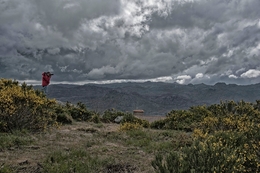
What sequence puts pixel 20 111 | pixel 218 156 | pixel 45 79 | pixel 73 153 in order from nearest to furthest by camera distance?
pixel 218 156, pixel 73 153, pixel 20 111, pixel 45 79

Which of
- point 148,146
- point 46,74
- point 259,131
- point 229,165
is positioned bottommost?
point 148,146

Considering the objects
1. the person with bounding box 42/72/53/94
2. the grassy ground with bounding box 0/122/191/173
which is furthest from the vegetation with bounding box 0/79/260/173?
the person with bounding box 42/72/53/94

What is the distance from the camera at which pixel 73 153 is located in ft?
25.5

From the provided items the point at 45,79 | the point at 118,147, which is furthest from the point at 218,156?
the point at 45,79

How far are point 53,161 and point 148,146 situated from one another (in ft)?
12.9

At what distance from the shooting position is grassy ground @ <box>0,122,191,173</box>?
21.9 feet

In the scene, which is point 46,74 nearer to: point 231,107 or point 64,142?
point 64,142

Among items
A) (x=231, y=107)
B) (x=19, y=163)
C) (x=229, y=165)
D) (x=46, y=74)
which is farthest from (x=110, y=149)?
(x=46, y=74)

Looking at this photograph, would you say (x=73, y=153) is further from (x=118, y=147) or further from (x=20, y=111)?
(x=20, y=111)

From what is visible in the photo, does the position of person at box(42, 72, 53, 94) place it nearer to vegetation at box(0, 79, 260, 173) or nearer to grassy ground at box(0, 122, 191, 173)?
vegetation at box(0, 79, 260, 173)

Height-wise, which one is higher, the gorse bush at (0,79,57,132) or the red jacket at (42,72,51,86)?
the red jacket at (42,72,51,86)

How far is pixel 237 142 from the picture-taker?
7.32 metres

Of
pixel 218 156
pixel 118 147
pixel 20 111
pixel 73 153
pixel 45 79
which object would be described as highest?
pixel 45 79

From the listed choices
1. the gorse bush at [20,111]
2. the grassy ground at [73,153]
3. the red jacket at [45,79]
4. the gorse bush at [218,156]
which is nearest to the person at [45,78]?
the red jacket at [45,79]
